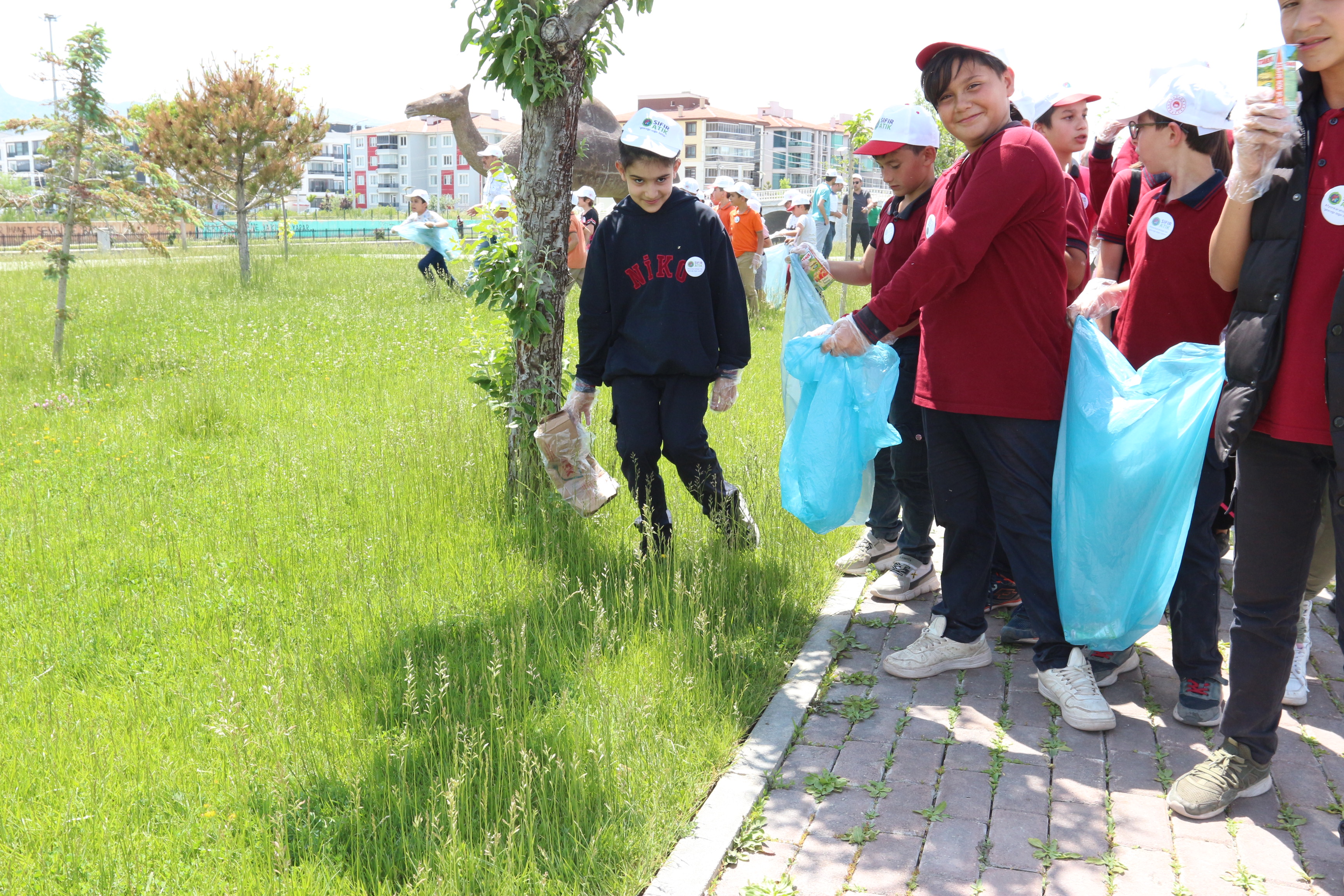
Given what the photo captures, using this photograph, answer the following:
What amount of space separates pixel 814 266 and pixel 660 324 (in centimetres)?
101

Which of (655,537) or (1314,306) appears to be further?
(655,537)

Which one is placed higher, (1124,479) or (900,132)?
(900,132)

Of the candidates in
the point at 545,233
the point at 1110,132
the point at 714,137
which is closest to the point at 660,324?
the point at 545,233

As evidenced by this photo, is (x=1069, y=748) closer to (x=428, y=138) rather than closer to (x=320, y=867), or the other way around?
(x=320, y=867)

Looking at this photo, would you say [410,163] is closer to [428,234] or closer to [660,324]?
[428,234]

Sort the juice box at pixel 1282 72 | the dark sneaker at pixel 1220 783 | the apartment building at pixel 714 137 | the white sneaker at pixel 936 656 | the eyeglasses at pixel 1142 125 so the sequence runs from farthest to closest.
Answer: the apartment building at pixel 714 137 → the white sneaker at pixel 936 656 → the eyeglasses at pixel 1142 125 → the dark sneaker at pixel 1220 783 → the juice box at pixel 1282 72

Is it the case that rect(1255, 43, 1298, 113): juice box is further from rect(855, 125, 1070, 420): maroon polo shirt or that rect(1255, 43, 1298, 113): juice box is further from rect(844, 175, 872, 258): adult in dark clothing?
rect(844, 175, 872, 258): adult in dark clothing

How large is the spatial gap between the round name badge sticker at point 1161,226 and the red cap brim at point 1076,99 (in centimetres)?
153

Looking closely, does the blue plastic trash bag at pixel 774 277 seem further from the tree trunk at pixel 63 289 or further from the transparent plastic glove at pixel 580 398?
the tree trunk at pixel 63 289

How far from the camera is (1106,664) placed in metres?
3.84

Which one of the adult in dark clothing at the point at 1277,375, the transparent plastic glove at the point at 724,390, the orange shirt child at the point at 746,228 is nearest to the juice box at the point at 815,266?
the transparent plastic glove at the point at 724,390

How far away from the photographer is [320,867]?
8.63ft

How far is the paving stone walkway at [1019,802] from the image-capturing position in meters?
2.69

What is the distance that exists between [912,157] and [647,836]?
3.21m
